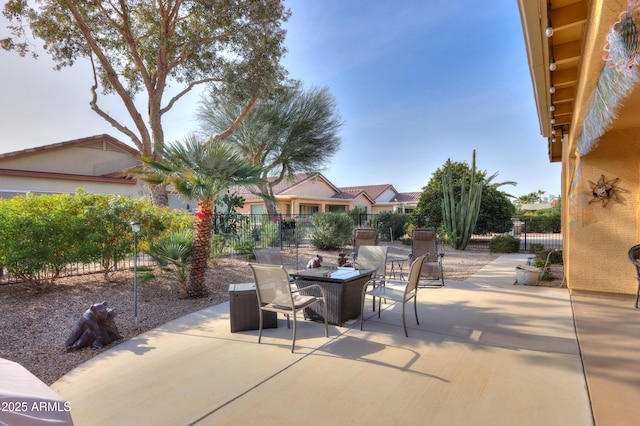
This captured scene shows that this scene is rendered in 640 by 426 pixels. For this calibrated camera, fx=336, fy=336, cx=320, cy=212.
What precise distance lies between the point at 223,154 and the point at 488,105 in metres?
12.8

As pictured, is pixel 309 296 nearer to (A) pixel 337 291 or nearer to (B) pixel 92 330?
(A) pixel 337 291

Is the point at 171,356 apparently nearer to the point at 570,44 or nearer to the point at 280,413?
the point at 280,413

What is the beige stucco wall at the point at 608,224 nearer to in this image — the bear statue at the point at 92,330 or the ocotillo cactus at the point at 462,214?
the bear statue at the point at 92,330

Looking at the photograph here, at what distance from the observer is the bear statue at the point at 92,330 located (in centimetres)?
384

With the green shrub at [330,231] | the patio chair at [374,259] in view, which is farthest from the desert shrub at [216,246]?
the patio chair at [374,259]

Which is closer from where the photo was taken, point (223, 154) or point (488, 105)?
point (223, 154)

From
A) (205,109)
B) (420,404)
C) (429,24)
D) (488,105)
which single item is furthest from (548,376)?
(205,109)

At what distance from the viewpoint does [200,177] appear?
249 inches

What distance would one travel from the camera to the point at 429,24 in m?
11.2

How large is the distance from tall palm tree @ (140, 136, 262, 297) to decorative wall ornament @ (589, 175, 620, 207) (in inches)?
254

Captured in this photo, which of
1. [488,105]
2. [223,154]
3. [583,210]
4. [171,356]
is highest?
[488,105]

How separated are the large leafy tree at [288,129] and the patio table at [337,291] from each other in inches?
536

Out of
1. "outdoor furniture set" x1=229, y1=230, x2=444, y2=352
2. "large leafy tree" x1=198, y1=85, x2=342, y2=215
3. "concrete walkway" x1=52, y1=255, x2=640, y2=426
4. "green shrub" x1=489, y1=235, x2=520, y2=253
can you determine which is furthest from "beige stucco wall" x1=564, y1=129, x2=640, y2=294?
"large leafy tree" x1=198, y1=85, x2=342, y2=215

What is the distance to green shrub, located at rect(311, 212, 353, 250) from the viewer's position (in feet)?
42.8
